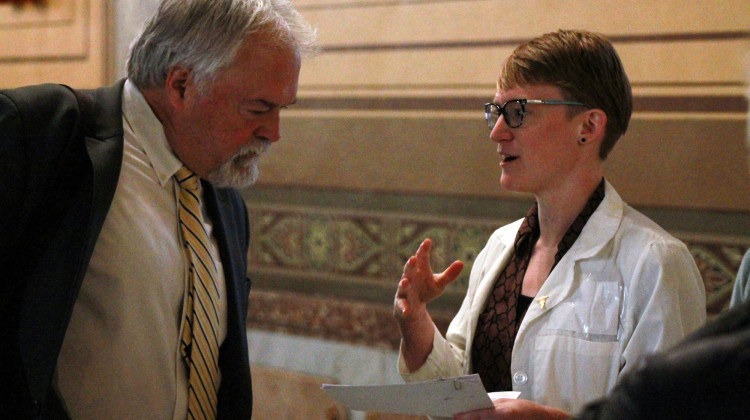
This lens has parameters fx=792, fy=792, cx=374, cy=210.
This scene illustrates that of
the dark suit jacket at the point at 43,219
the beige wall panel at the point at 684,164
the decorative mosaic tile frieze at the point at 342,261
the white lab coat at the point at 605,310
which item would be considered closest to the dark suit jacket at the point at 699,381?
the white lab coat at the point at 605,310

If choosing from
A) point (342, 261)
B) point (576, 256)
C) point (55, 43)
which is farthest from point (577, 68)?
point (55, 43)

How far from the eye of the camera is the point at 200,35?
2.59 meters

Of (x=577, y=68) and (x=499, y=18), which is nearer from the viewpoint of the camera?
(x=577, y=68)

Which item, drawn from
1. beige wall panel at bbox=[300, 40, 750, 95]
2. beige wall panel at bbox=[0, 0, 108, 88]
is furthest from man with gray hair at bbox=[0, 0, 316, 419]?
beige wall panel at bbox=[0, 0, 108, 88]

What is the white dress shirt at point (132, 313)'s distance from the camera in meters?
2.33

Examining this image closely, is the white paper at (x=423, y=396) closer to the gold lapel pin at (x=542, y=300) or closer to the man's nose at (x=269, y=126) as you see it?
the gold lapel pin at (x=542, y=300)

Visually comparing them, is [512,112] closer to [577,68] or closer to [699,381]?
[577,68]

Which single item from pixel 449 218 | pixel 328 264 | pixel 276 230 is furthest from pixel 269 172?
pixel 449 218

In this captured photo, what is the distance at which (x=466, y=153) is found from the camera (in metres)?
4.64

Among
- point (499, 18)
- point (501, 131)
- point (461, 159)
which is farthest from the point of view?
point (461, 159)

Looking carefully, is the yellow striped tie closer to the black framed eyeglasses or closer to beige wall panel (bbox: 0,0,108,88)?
the black framed eyeglasses

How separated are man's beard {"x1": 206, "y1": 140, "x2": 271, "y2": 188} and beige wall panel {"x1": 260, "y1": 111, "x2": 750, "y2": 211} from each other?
6.66 feet

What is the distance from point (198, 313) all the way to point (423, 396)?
2.74 feet

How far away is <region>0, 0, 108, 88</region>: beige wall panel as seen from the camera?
5.84 meters
